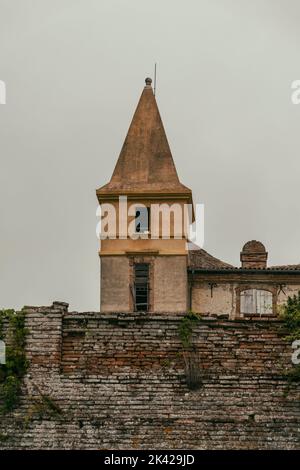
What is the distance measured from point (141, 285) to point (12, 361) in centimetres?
1732

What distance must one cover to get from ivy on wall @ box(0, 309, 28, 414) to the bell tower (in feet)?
53.4

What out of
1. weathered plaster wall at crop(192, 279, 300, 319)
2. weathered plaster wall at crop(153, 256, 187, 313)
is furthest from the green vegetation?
weathered plaster wall at crop(192, 279, 300, 319)

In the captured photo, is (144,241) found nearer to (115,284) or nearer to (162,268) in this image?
(162,268)

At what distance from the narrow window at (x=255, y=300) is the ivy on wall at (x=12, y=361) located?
1847cm

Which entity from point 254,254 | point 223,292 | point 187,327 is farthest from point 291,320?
point 254,254

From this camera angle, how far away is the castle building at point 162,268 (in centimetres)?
5031

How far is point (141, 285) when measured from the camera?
1984 inches

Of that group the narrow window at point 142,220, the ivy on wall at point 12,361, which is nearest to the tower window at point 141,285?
the narrow window at point 142,220

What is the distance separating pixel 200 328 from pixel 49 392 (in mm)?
3731

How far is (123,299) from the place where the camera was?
164 ft

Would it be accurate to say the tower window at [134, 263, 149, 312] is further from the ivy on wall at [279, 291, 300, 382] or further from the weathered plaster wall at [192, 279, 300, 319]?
the ivy on wall at [279, 291, 300, 382]

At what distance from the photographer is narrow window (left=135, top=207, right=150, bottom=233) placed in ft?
166
